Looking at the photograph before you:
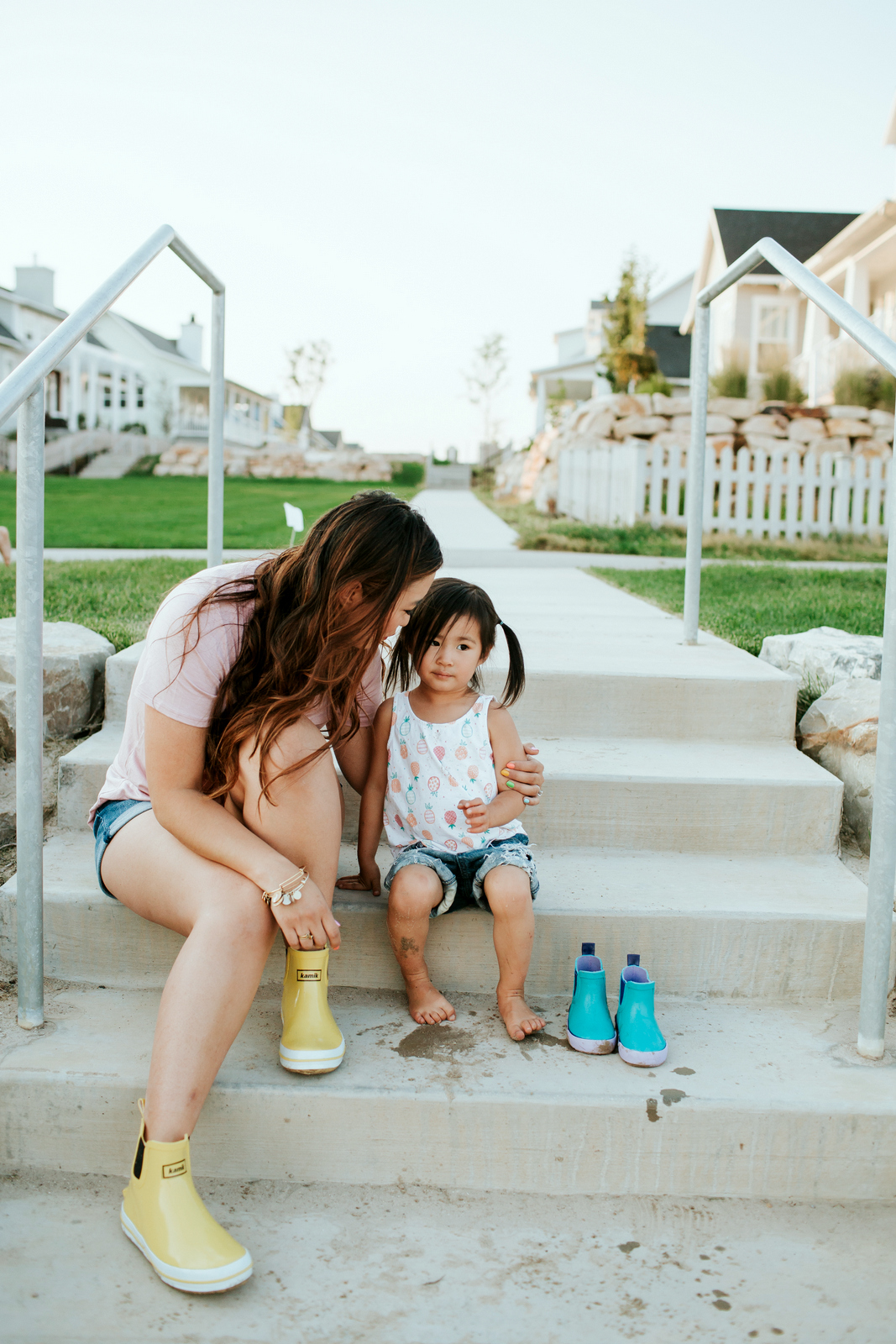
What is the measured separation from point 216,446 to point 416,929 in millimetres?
1702

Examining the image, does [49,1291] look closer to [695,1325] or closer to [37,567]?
[695,1325]

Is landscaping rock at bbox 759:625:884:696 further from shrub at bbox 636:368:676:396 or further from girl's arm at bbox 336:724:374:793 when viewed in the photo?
shrub at bbox 636:368:676:396

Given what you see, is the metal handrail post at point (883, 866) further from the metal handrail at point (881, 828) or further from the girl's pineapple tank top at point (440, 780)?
the girl's pineapple tank top at point (440, 780)

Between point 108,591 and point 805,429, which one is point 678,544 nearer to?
point 805,429

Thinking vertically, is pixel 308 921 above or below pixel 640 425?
below

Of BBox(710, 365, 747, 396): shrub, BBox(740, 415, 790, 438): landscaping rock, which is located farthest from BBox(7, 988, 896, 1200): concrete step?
BBox(710, 365, 747, 396): shrub

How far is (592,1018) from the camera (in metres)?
1.66

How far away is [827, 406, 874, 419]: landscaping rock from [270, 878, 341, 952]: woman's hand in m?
10.9

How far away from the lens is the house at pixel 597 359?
24.4 metres

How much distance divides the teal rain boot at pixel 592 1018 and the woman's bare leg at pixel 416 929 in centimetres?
24

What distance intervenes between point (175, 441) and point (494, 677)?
24209mm

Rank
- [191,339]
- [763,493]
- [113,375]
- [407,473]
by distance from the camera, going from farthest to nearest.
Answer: [191,339], [113,375], [407,473], [763,493]

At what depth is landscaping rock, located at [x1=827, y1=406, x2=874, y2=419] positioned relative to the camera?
35.6ft

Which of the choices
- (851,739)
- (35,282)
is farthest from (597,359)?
(851,739)
